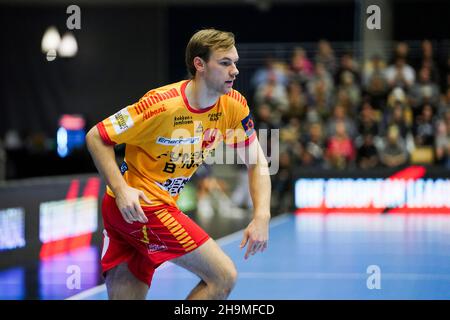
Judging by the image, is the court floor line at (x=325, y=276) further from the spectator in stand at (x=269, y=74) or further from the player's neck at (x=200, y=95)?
the spectator in stand at (x=269, y=74)

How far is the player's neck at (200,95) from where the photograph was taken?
14.9 ft

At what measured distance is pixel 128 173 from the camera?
15.3 ft

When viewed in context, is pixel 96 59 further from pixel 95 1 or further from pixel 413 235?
pixel 413 235

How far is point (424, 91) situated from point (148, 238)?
10.7 meters

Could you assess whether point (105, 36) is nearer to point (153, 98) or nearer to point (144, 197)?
point (153, 98)

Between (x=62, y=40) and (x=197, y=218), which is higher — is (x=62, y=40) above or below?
above

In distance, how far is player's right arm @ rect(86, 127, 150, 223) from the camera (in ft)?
14.0

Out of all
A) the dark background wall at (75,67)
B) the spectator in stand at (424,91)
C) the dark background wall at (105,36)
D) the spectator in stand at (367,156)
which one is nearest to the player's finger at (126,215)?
the spectator in stand at (424,91)

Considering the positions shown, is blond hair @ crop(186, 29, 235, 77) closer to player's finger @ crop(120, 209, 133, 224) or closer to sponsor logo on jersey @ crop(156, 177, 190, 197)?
sponsor logo on jersey @ crop(156, 177, 190, 197)

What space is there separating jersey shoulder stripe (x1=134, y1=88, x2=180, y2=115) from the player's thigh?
2.60ft

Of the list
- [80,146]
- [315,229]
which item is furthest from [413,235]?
[80,146]

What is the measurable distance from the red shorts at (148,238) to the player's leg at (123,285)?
0.03 m
